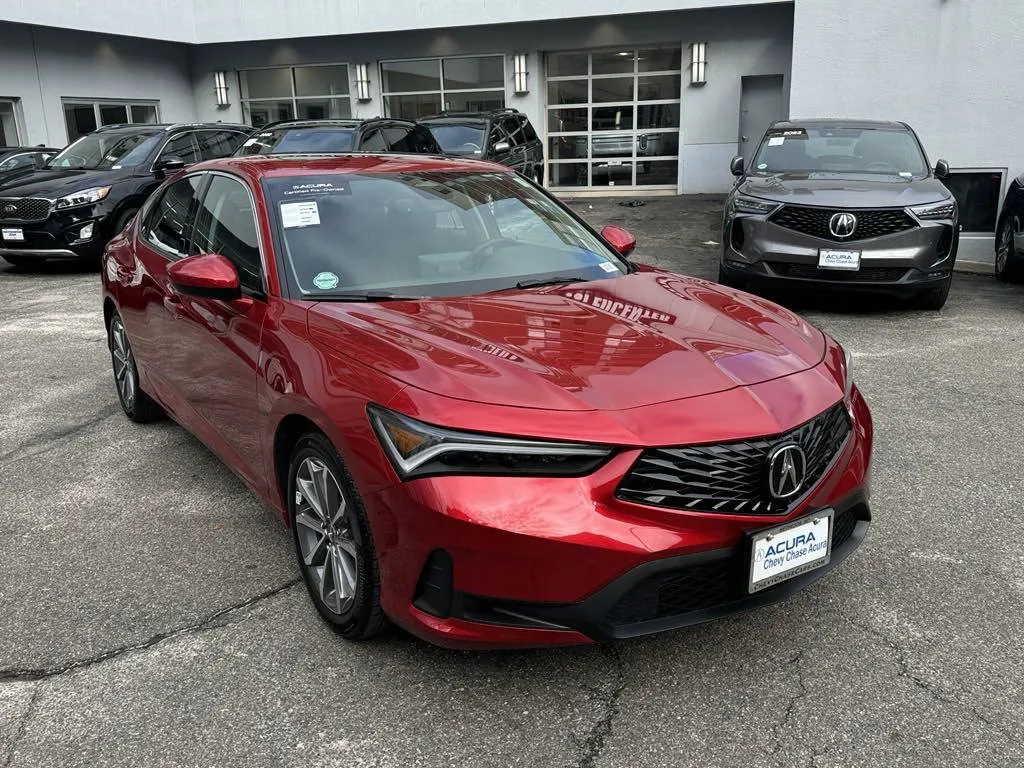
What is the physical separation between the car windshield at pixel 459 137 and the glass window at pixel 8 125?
9975mm

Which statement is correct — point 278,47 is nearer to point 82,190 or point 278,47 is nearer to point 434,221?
point 82,190

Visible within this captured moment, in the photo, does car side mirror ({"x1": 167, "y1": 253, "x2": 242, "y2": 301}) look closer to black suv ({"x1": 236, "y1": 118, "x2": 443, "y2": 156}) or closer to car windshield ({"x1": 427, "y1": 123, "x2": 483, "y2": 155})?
black suv ({"x1": 236, "y1": 118, "x2": 443, "y2": 156})

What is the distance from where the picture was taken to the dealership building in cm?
1788

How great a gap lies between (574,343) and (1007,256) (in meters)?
8.39

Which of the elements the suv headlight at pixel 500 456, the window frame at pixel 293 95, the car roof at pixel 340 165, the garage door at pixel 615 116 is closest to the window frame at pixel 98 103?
the window frame at pixel 293 95

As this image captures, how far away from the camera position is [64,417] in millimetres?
5375

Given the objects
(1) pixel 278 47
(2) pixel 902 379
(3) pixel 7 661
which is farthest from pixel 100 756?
(1) pixel 278 47

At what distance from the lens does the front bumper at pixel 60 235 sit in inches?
426

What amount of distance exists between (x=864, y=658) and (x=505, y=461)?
1371 millimetres

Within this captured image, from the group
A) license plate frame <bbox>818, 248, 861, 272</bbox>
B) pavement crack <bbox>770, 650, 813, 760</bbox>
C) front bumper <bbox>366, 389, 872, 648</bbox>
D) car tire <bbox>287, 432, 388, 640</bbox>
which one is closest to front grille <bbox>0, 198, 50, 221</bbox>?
license plate frame <bbox>818, 248, 861, 272</bbox>

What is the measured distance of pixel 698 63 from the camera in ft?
59.5

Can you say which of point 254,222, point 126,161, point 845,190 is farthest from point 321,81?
point 254,222

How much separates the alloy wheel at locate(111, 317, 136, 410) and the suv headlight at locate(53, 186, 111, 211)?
6554 mm

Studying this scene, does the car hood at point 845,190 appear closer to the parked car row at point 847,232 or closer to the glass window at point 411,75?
the parked car row at point 847,232
